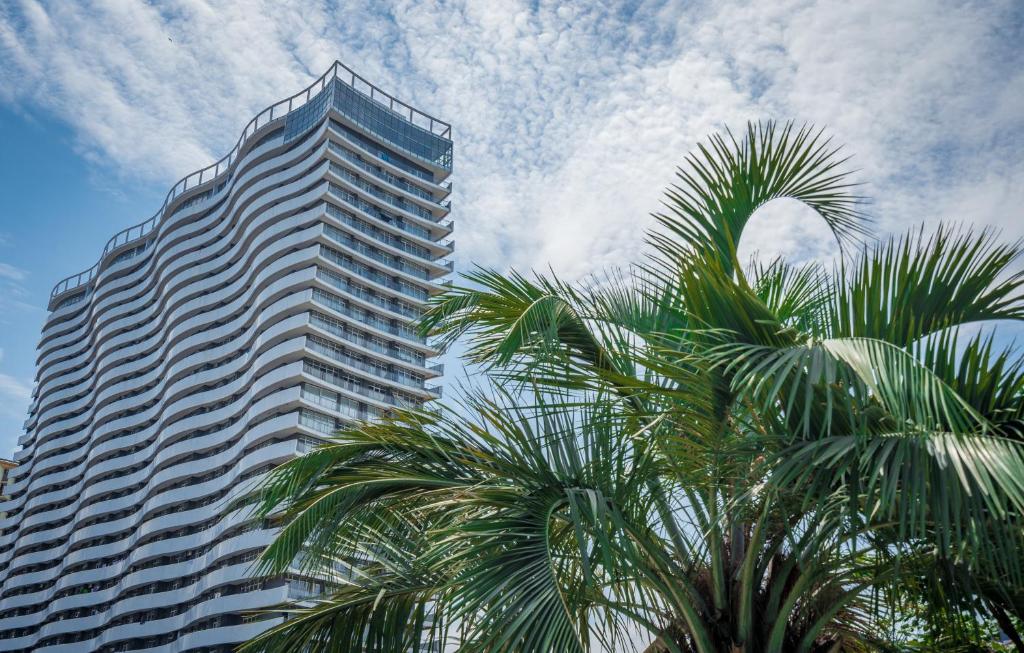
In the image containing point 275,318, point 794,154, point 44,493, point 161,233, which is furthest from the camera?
point 44,493

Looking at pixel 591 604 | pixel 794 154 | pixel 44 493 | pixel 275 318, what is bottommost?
pixel 591 604

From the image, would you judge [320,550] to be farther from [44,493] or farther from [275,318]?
[44,493]

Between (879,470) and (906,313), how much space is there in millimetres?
1011

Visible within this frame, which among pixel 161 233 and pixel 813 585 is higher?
pixel 161 233

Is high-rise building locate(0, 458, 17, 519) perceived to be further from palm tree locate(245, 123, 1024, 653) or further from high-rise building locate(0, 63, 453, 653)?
palm tree locate(245, 123, 1024, 653)

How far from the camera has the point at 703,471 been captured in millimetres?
4270

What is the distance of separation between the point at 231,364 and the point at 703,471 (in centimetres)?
6726

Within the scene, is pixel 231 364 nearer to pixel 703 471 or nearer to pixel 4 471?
pixel 4 471

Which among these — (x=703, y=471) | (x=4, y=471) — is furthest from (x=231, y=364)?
(x=703, y=471)

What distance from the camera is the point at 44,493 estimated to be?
295 ft

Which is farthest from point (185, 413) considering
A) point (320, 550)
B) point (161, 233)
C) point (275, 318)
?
point (320, 550)

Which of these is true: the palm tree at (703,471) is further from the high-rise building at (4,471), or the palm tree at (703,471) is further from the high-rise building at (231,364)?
the high-rise building at (4,471)

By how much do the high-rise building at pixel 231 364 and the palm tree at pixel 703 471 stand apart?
4917 cm

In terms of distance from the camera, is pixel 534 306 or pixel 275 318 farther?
pixel 275 318
